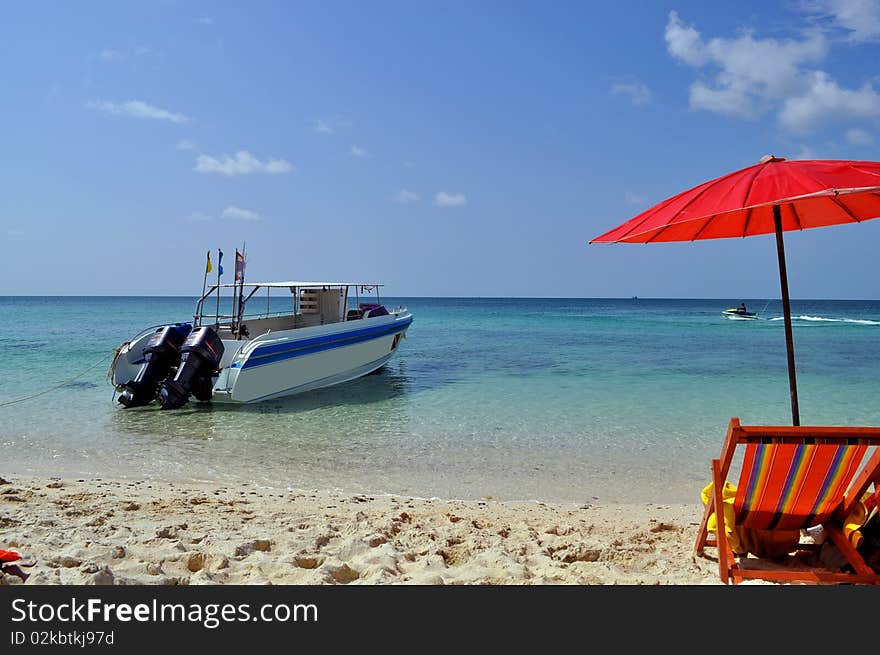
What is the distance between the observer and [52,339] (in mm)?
25484

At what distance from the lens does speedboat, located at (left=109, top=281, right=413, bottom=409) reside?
10070 millimetres

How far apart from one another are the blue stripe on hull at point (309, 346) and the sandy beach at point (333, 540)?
4937 mm

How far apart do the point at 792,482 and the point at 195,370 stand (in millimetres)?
9033

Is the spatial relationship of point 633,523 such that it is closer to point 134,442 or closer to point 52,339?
point 134,442

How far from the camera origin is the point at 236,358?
10273 mm

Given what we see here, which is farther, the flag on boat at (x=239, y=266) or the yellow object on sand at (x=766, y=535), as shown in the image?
the flag on boat at (x=239, y=266)

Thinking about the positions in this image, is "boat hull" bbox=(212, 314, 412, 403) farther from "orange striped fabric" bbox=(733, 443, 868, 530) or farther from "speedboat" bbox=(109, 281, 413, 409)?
"orange striped fabric" bbox=(733, 443, 868, 530)

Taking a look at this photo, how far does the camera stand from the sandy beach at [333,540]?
323 cm

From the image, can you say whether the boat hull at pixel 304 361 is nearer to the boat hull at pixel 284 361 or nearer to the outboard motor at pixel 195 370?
the boat hull at pixel 284 361

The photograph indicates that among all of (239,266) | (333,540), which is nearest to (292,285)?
(239,266)

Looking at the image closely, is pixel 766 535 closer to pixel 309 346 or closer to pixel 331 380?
pixel 309 346

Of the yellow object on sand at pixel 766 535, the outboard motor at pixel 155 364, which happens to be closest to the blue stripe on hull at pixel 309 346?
the outboard motor at pixel 155 364
